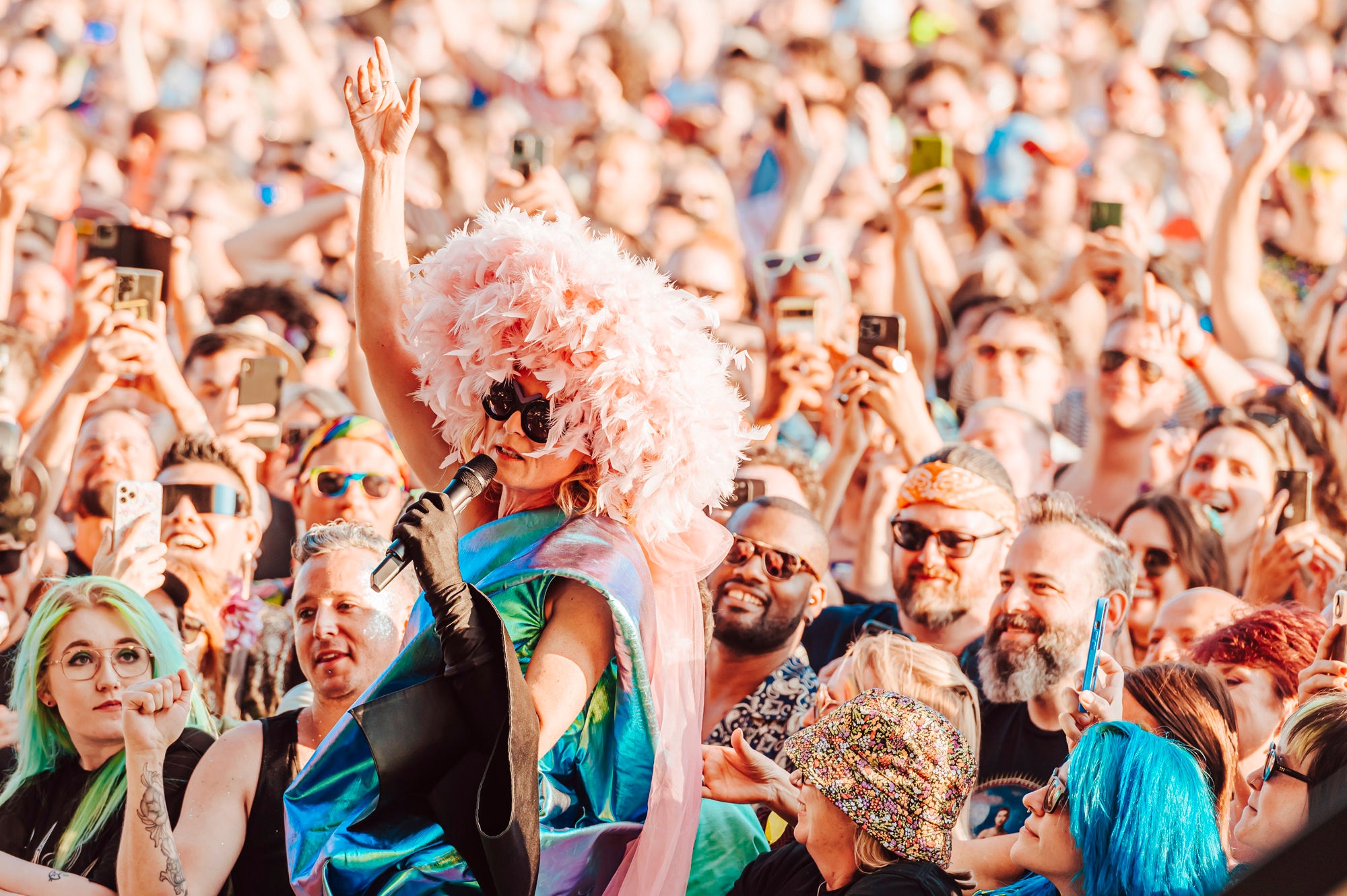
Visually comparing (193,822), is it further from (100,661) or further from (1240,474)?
(1240,474)

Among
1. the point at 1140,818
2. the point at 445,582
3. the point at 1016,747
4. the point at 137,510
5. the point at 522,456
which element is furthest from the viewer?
the point at 137,510

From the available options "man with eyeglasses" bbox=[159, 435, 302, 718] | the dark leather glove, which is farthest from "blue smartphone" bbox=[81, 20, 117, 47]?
the dark leather glove

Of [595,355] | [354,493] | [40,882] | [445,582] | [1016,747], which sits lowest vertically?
[1016,747]

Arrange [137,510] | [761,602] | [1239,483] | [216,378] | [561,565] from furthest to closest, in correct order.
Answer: [216,378] < [1239,483] < [761,602] < [137,510] < [561,565]

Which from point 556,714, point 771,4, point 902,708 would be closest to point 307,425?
point 902,708

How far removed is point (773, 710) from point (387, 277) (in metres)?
1.63

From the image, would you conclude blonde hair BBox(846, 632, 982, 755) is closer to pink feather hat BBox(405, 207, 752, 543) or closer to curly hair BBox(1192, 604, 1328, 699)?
curly hair BBox(1192, 604, 1328, 699)

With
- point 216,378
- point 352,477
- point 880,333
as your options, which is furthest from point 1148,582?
point 216,378

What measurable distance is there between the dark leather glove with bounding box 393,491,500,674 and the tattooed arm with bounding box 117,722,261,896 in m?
1.12

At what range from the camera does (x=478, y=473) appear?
6.46ft

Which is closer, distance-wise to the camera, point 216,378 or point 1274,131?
point 216,378

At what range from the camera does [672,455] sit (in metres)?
2.14

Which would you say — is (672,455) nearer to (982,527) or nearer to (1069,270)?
(982,527)

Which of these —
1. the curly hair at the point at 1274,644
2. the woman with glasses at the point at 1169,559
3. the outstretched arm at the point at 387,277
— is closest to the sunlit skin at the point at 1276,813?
the curly hair at the point at 1274,644
